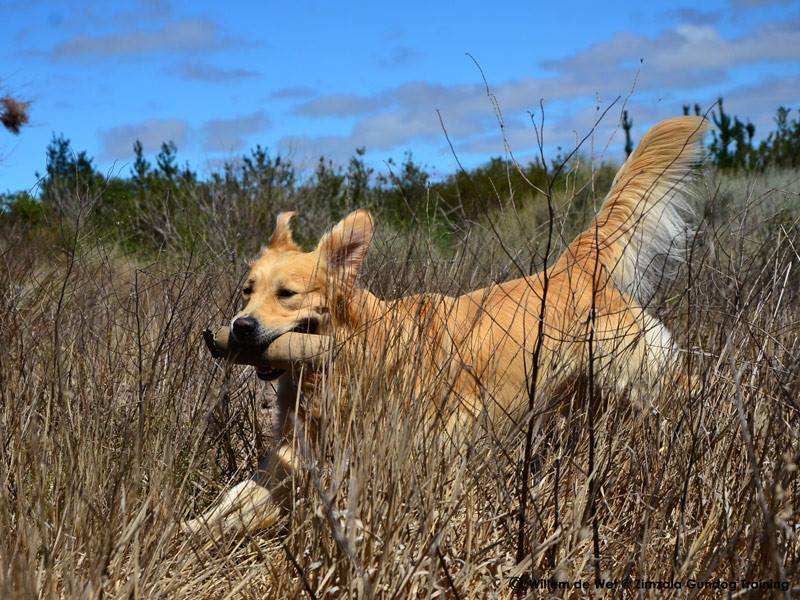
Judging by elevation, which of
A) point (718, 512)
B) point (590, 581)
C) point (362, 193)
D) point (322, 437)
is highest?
point (362, 193)

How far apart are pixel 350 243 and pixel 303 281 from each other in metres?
0.28

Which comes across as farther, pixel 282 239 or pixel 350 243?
pixel 282 239

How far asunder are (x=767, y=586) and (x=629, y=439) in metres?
0.84

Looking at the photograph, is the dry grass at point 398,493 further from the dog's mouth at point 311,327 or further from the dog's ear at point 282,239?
the dog's ear at point 282,239

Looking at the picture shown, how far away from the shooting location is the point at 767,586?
7.19 ft

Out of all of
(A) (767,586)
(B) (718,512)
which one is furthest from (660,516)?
(A) (767,586)

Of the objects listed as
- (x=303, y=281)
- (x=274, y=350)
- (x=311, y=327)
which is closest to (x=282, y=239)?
(x=303, y=281)

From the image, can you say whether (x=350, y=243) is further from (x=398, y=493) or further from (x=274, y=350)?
(x=398, y=493)

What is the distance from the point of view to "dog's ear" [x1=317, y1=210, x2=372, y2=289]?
4086 millimetres

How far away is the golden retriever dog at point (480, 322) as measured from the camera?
9.70 feet

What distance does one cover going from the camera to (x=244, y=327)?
11.9ft

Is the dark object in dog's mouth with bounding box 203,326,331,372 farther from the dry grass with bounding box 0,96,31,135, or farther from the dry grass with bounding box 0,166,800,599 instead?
the dry grass with bounding box 0,96,31,135

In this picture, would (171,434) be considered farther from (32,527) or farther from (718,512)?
(718,512)

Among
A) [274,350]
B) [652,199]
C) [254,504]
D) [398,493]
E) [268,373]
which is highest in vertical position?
[652,199]
